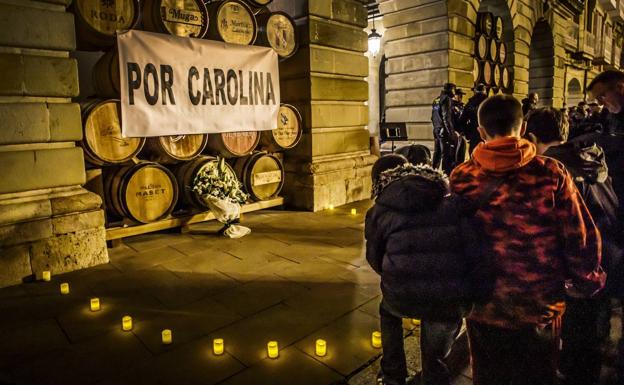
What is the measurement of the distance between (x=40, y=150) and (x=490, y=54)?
11.8 m

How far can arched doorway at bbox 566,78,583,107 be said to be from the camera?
22138 millimetres

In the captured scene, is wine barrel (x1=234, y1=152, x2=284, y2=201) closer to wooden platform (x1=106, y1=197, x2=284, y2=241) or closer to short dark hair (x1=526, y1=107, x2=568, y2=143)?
wooden platform (x1=106, y1=197, x2=284, y2=241)

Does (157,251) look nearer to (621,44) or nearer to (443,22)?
(443,22)

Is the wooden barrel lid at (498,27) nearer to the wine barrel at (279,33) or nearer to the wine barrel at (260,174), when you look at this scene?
the wine barrel at (279,33)

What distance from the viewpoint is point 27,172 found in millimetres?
4211

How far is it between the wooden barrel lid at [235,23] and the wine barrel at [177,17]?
1.00 feet

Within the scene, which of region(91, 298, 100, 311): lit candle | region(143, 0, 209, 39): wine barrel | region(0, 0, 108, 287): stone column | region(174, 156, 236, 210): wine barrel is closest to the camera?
region(91, 298, 100, 311): lit candle

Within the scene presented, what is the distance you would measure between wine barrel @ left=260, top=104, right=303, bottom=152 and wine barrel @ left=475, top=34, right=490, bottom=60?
7.08 m

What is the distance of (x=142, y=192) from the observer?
5328 mm

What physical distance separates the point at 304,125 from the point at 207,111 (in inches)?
75.4

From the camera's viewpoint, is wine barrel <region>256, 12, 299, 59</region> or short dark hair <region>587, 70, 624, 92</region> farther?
wine barrel <region>256, 12, 299, 59</region>

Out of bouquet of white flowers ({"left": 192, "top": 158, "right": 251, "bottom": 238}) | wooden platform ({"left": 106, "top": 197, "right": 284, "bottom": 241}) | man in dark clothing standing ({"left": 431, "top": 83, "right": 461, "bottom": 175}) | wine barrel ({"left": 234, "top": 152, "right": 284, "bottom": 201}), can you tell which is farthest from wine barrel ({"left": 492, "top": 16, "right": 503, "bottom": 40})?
bouquet of white flowers ({"left": 192, "top": 158, "right": 251, "bottom": 238})

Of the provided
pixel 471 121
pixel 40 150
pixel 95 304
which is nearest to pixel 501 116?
pixel 95 304

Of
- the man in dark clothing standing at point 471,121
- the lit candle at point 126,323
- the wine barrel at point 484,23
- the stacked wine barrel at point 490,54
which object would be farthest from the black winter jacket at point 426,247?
the wine barrel at point 484,23
